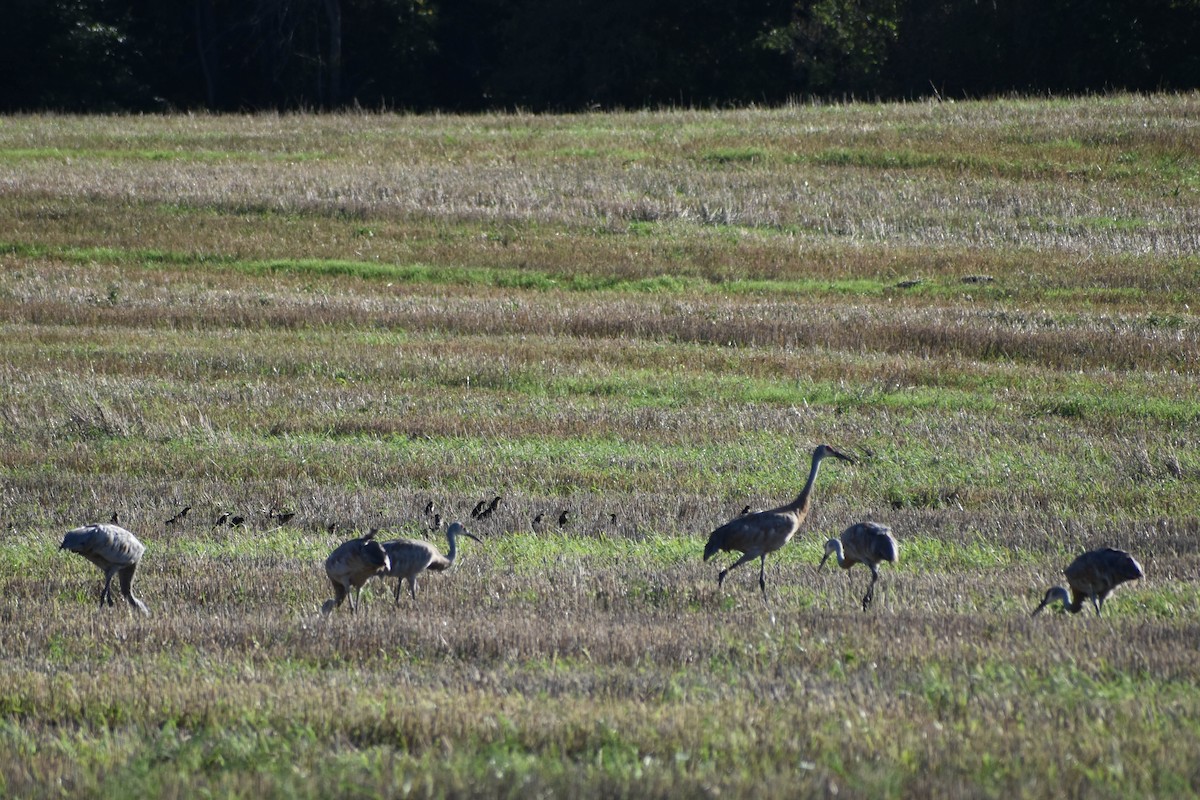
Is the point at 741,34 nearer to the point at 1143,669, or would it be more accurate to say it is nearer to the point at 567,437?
the point at 567,437

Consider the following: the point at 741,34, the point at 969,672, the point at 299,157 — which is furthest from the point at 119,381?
the point at 741,34

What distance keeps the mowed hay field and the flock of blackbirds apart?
210mm

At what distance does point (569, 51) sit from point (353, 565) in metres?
46.1

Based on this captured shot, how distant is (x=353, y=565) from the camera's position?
8.10 metres

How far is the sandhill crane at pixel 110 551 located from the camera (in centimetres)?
812

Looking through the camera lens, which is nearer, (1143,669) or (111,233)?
(1143,669)

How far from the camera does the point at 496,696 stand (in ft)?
19.7

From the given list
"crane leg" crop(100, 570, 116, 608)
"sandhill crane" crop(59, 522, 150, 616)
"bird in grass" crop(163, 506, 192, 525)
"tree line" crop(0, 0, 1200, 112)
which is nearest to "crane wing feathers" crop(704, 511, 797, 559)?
"sandhill crane" crop(59, 522, 150, 616)

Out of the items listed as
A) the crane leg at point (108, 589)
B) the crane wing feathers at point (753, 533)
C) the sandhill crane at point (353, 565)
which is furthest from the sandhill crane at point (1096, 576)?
the crane leg at point (108, 589)

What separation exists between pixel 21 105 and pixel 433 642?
5149 centimetres

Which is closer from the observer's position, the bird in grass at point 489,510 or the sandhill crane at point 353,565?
the sandhill crane at point 353,565

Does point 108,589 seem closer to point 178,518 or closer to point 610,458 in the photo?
point 178,518

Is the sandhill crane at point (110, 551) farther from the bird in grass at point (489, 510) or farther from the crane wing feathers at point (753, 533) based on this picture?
the crane wing feathers at point (753, 533)

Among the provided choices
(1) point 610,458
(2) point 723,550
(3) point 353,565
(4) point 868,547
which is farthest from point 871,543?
(1) point 610,458
